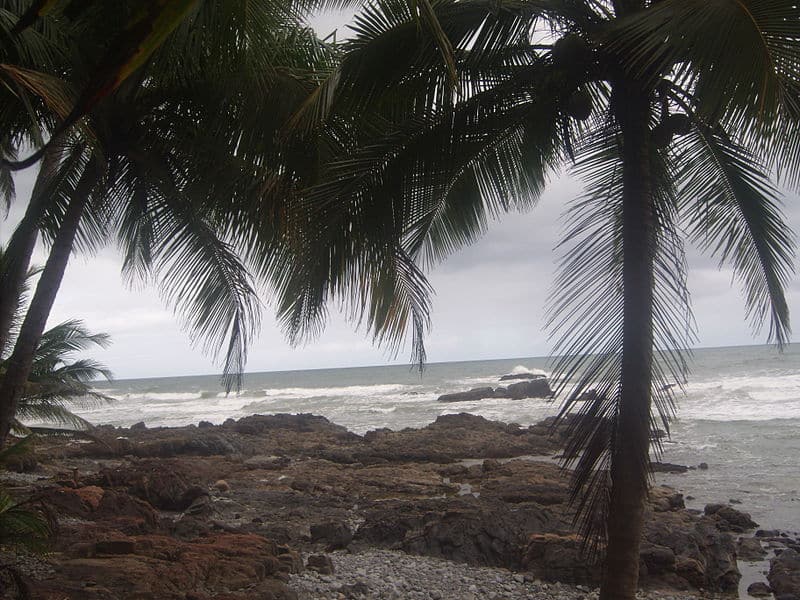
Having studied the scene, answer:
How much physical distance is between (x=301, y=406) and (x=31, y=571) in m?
37.8

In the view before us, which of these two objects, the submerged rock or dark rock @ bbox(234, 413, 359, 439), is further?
the submerged rock

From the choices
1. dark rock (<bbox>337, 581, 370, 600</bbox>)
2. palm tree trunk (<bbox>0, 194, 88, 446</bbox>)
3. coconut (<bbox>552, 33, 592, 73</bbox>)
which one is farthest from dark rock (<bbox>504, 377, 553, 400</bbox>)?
coconut (<bbox>552, 33, 592, 73</bbox>)

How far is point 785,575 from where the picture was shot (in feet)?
24.1

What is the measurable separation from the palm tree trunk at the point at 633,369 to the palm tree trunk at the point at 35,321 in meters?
5.06

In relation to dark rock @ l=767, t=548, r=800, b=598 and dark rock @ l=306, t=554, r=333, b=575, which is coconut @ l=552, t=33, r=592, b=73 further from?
dark rock @ l=767, t=548, r=800, b=598

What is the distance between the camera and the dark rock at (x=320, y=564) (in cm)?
718

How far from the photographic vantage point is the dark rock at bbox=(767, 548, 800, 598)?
7109 mm

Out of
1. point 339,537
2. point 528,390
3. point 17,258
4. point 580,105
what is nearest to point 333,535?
point 339,537

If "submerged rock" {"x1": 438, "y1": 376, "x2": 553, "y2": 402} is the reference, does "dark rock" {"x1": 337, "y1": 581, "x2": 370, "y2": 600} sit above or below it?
below

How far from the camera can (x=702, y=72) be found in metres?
3.53

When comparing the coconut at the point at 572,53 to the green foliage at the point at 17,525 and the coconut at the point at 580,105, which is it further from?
the green foliage at the point at 17,525

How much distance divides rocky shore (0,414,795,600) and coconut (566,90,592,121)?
228 cm

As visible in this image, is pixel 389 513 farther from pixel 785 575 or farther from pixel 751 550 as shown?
pixel 785 575

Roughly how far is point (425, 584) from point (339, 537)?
1.78 metres
